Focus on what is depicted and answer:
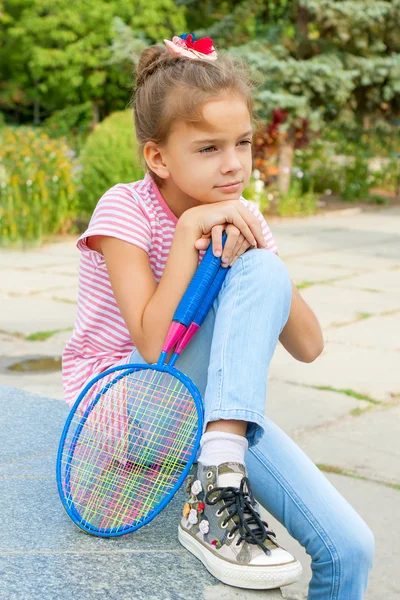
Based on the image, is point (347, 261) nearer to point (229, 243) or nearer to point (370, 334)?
point (370, 334)

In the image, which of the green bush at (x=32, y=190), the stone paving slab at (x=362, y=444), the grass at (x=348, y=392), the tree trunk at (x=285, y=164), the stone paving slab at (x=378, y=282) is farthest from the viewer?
the tree trunk at (x=285, y=164)

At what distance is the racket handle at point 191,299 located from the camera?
194 cm

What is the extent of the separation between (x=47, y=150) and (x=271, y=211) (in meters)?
3.31

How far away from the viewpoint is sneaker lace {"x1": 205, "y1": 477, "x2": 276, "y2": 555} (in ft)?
5.82

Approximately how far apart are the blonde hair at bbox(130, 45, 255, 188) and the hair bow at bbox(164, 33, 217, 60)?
0.02 m

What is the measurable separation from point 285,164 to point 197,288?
9.39 m

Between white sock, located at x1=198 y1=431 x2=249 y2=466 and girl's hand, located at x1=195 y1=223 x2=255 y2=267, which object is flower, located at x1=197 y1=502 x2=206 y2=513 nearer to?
white sock, located at x1=198 y1=431 x2=249 y2=466

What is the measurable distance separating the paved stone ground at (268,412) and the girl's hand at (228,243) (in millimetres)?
650

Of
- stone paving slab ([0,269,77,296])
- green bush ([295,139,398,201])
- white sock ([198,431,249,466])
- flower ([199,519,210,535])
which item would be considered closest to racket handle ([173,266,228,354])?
white sock ([198,431,249,466])

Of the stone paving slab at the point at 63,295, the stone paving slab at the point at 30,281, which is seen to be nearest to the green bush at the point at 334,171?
the stone paving slab at the point at 30,281

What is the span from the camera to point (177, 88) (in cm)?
211

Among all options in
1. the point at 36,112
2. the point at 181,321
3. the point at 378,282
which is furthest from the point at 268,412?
the point at 36,112

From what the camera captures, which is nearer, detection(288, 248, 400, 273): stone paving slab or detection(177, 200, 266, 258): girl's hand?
detection(177, 200, 266, 258): girl's hand

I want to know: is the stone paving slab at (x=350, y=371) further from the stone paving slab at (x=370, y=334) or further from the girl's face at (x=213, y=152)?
the girl's face at (x=213, y=152)
